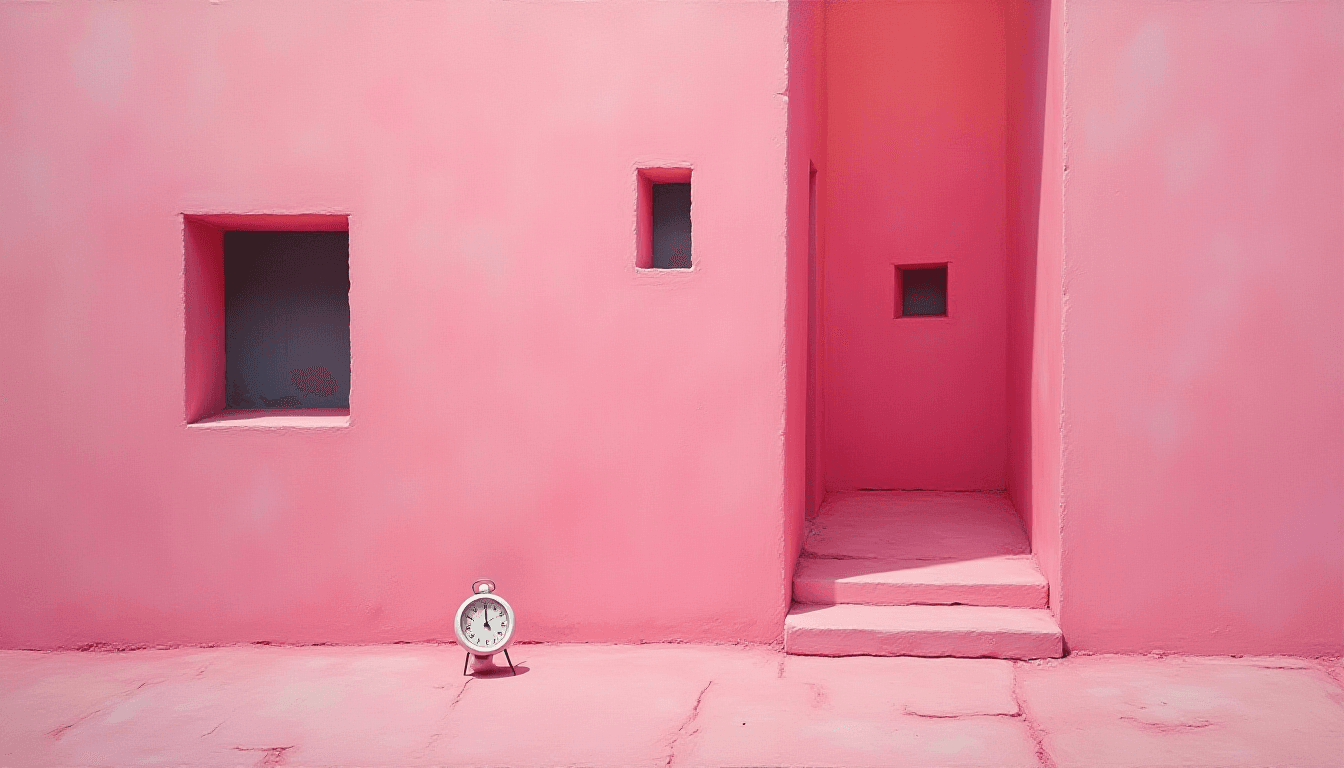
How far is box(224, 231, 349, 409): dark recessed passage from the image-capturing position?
17.2 ft

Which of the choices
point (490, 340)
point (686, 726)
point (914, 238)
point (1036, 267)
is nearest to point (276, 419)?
point (490, 340)

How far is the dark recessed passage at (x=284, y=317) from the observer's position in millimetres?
5250

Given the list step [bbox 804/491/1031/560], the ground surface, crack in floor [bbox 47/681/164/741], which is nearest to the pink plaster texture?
the ground surface

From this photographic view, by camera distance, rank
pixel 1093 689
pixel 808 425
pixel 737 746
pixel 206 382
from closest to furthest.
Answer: pixel 737 746, pixel 1093 689, pixel 206 382, pixel 808 425

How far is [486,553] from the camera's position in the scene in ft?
14.4

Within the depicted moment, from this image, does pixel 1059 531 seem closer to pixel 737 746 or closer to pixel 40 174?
pixel 737 746

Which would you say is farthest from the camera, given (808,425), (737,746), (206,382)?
(808,425)

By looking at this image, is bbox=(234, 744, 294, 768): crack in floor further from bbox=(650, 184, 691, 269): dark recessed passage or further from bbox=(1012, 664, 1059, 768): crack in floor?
bbox=(650, 184, 691, 269): dark recessed passage

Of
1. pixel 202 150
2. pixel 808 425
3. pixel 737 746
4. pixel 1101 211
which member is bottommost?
pixel 737 746

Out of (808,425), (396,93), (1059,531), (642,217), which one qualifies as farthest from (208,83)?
(1059,531)

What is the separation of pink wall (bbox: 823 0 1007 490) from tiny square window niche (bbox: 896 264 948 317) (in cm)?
24

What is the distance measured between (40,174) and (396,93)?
64.6 inches

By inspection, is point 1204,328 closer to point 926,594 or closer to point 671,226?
point 926,594

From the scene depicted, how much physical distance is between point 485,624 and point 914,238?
378 cm
